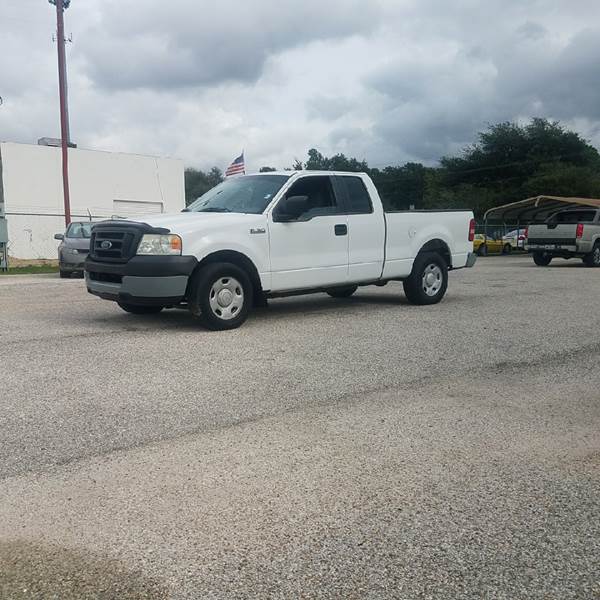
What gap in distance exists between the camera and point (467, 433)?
439 cm

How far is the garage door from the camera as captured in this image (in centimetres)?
3603

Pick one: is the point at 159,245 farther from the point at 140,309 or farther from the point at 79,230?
the point at 79,230

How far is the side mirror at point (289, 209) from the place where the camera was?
8.48m

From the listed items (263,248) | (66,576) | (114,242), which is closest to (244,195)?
(263,248)

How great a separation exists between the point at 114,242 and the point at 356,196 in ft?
11.3

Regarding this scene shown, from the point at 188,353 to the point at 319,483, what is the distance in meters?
3.47

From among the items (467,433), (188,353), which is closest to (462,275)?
(188,353)

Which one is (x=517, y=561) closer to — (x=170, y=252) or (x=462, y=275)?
(x=170, y=252)

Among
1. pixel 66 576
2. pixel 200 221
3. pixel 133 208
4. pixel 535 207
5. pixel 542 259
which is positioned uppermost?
pixel 133 208

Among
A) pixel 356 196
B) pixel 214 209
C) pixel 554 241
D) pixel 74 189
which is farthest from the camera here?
pixel 74 189

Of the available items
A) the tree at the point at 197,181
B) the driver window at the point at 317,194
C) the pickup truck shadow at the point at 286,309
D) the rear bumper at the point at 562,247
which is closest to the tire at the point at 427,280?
the pickup truck shadow at the point at 286,309

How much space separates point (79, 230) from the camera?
18.6 meters

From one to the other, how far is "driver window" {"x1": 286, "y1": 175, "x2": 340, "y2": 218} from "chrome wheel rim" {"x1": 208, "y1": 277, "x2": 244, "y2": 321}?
4.76ft

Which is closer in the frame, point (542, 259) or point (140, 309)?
point (140, 309)
